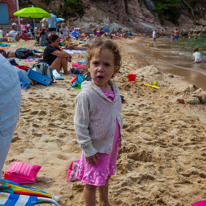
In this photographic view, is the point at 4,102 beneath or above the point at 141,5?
beneath

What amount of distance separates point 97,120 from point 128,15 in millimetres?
40754

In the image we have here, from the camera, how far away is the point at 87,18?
31031 mm

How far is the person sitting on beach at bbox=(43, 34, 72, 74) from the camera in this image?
6402mm

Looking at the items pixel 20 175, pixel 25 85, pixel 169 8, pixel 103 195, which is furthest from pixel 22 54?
pixel 169 8

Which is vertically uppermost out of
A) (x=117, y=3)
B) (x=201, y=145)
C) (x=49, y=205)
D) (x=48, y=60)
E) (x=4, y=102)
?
(x=117, y=3)

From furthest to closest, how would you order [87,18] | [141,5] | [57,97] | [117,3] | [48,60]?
[141,5], [117,3], [87,18], [48,60], [57,97]

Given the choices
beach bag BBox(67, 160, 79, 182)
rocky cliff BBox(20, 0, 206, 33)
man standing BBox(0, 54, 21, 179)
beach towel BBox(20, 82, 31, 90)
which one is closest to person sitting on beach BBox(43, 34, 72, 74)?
beach towel BBox(20, 82, 31, 90)

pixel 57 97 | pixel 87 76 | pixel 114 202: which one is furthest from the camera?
pixel 87 76

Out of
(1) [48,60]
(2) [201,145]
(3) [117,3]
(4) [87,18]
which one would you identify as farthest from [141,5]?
(2) [201,145]

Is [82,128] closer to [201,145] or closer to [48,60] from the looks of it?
[201,145]

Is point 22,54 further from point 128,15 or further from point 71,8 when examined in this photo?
point 128,15

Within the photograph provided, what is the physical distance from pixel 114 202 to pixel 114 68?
127 centimetres

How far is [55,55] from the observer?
6516mm

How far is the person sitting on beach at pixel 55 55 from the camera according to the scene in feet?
21.0
